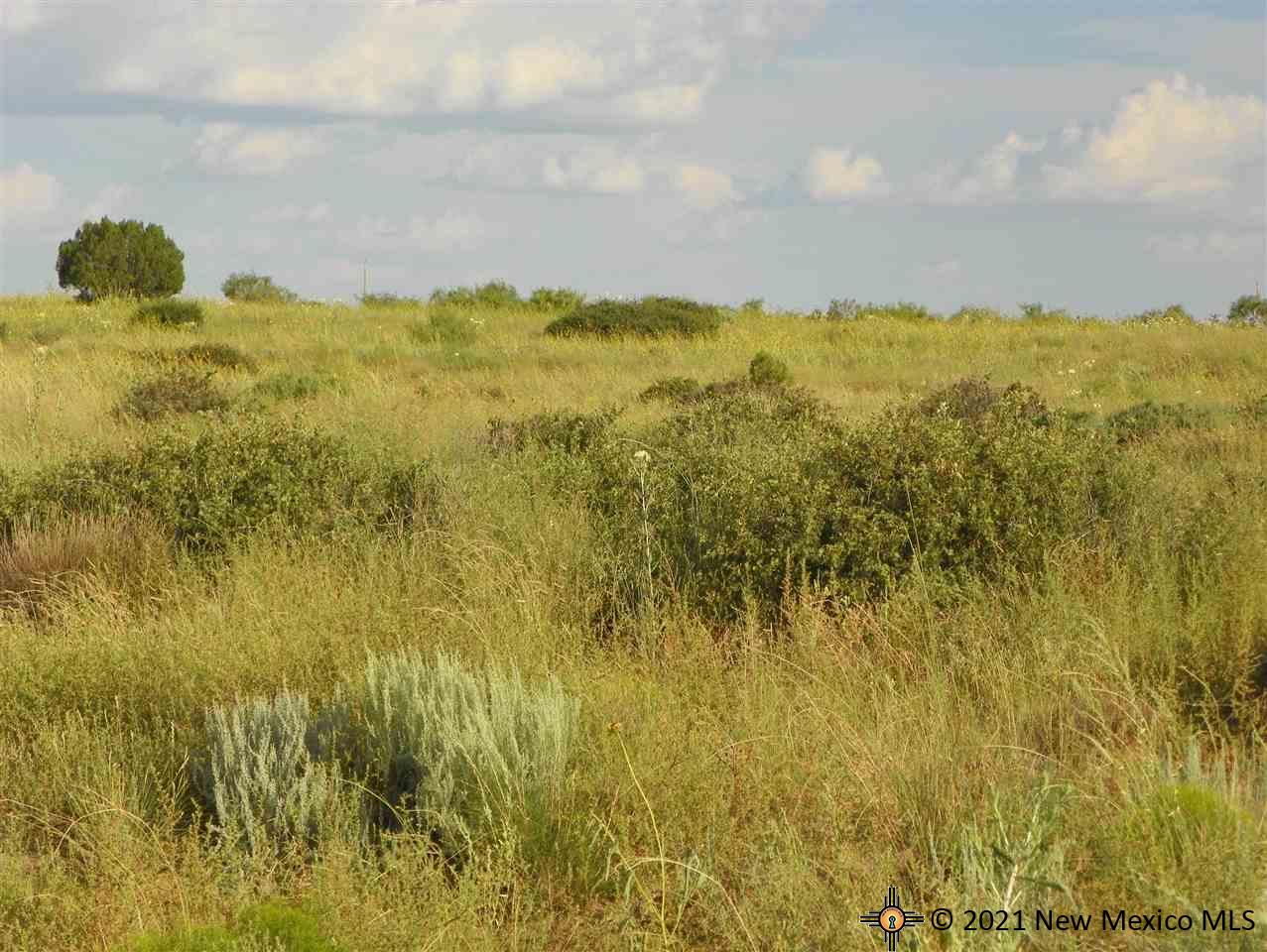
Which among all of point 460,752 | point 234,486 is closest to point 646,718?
point 460,752

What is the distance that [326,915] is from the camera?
379 centimetres

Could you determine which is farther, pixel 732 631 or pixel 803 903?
pixel 732 631

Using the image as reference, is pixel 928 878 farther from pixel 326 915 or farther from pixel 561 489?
pixel 561 489

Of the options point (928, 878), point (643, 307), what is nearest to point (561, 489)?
point (928, 878)

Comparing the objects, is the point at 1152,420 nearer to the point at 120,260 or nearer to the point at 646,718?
the point at 646,718

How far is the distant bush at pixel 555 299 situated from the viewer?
32781 mm

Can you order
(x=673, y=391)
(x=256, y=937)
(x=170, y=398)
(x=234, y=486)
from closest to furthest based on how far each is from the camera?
(x=256, y=937)
(x=234, y=486)
(x=170, y=398)
(x=673, y=391)

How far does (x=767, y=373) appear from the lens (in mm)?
17188

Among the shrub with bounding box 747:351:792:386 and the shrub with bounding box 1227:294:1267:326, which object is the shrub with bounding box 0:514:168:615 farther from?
the shrub with bounding box 1227:294:1267:326

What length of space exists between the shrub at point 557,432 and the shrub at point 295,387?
5.69 metres

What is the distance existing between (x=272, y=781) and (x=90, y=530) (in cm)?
424

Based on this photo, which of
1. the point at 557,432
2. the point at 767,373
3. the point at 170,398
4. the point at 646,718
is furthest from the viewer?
the point at 767,373

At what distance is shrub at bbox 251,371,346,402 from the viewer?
629 inches

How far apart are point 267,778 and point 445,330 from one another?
2002 cm
